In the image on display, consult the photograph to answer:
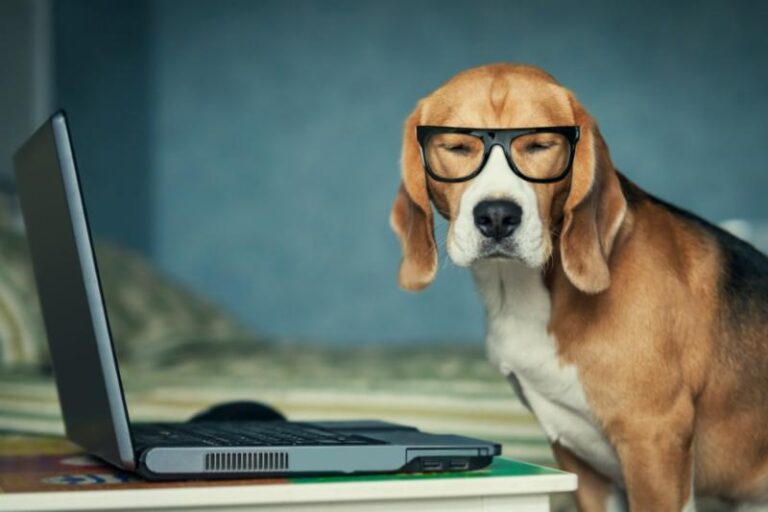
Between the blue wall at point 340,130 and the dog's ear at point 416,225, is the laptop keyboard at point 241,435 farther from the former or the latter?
the blue wall at point 340,130

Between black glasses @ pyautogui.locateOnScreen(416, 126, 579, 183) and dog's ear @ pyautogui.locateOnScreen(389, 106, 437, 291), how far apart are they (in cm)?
8

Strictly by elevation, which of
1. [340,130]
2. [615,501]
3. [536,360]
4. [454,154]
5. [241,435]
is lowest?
[615,501]

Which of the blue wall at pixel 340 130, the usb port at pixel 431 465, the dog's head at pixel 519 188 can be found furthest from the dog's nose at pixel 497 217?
the blue wall at pixel 340 130

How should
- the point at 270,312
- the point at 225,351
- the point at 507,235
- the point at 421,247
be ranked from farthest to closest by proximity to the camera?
the point at 270,312 < the point at 225,351 < the point at 421,247 < the point at 507,235

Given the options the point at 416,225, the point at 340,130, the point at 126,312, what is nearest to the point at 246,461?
the point at 416,225

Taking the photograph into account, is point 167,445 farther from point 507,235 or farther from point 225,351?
point 225,351

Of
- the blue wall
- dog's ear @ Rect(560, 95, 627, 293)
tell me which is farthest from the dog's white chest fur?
the blue wall

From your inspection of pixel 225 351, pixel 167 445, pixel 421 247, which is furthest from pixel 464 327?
pixel 167 445

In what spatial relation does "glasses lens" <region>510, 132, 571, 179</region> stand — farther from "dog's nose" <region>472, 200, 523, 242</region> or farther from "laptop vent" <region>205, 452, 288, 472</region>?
"laptop vent" <region>205, 452, 288, 472</region>

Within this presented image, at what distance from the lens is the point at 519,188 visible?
149 centimetres

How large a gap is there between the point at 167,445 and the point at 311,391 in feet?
4.73

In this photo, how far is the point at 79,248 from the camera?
118 centimetres

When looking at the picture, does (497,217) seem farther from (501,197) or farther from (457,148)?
(457,148)

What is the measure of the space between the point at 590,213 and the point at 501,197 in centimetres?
16
